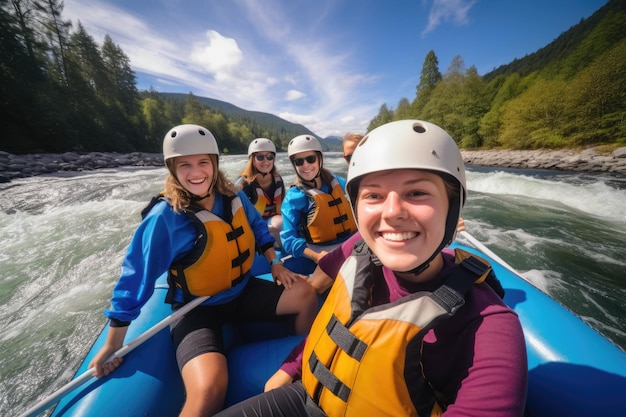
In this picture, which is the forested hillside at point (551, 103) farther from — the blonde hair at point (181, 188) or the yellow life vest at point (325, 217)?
the blonde hair at point (181, 188)

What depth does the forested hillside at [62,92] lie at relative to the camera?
19672 millimetres

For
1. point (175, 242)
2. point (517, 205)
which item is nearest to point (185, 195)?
point (175, 242)

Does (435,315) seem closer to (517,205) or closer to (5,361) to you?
(5,361)

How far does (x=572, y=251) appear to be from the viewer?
505cm

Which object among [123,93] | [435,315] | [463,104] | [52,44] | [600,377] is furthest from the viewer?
[123,93]

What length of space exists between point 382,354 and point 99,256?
6.64 meters

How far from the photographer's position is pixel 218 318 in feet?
6.70

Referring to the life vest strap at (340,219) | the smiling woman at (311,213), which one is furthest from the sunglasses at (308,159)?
the life vest strap at (340,219)

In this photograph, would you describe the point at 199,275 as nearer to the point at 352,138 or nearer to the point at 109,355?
the point at 109,355

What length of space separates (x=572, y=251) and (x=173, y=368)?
7289mm

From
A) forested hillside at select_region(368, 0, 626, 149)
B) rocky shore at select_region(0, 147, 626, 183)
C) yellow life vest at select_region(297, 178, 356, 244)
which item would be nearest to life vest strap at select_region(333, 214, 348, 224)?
yellow life vest at select_region(297, 178, 356, 244)

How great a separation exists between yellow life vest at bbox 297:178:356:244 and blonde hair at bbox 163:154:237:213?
3.87 feet

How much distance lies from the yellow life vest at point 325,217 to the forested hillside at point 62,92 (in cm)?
2703

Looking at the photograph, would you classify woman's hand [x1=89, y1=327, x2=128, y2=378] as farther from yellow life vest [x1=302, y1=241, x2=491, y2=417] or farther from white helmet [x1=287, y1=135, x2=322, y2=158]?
white helmet [x1=287, y1=135, x2=322, y2=158]
